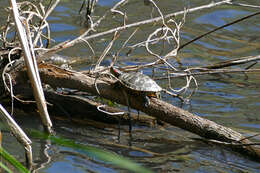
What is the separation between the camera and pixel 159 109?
13.0 feet

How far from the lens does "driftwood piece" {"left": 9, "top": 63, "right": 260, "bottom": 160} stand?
3.90 metres

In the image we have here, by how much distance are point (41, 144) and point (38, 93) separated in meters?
0.96

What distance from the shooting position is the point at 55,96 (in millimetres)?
4465

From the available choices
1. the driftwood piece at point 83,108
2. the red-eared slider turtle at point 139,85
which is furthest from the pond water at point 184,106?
the red-eared slider turtle at point 139,85

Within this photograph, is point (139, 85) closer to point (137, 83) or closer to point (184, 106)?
point (137, 83)

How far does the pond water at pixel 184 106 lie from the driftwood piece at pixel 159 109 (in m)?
0.17

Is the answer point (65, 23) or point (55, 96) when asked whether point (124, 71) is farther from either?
point (65, 23)

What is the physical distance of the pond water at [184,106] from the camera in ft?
12.2

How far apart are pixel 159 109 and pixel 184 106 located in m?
1.36

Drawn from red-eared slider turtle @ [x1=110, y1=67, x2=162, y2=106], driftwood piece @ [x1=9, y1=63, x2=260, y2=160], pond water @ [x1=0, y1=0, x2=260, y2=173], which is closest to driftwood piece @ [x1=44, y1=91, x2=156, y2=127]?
pond water @ [x1=0, y1=0, x2=260, y2=173]

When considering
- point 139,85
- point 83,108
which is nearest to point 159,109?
point 139,85

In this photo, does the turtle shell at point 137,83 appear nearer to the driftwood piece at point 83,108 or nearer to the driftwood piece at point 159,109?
the driftwood piece at point 159,109

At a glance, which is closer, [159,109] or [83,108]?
[159,109]

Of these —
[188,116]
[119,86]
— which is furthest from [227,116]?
[119,86]
